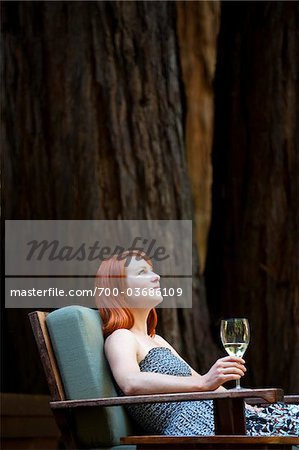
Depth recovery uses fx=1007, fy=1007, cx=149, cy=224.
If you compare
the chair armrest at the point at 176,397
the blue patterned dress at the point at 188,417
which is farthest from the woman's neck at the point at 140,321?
the chair armrest at the point at 176,397

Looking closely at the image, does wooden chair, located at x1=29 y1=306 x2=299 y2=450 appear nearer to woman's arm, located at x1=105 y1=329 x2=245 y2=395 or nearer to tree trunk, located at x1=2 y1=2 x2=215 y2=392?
woman's arm, located at x1=105 y1=329 x2=245 y2=395

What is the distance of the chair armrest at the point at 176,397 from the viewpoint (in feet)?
8.13

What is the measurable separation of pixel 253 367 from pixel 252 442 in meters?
3.08

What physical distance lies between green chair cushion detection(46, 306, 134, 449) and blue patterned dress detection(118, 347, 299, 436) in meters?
0.09

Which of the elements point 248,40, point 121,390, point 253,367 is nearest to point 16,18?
point 248,40

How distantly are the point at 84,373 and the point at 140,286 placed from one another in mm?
342

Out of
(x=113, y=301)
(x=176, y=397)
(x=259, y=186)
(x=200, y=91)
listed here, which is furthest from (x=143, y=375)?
(x=200, y=91)

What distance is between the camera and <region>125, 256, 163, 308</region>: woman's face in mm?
3035

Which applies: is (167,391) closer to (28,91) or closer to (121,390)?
(121,390)

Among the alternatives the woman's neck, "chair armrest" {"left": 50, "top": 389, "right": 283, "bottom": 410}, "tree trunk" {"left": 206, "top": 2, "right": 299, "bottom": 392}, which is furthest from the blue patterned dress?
"tree trunk" {"left": 206, "top": 2, "right": 299, "bottom": 392}

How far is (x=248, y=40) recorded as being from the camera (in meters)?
5.89

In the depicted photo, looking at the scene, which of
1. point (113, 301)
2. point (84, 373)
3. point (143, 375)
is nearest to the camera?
point (143, 375)

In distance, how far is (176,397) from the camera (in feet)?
8.50

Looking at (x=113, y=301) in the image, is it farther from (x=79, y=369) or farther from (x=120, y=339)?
(x=79, y=369)
